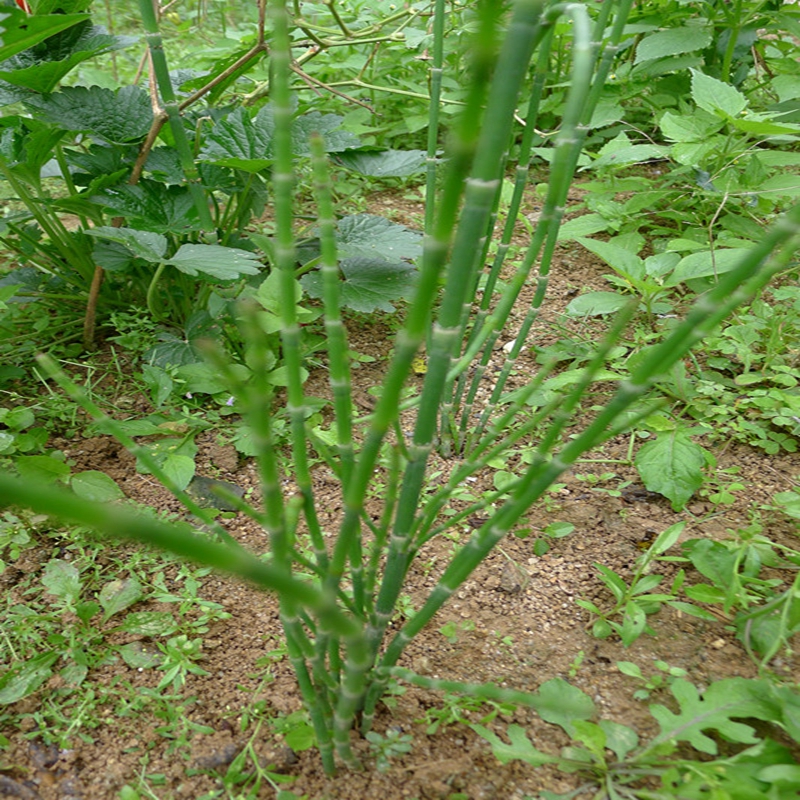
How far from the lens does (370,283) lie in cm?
137

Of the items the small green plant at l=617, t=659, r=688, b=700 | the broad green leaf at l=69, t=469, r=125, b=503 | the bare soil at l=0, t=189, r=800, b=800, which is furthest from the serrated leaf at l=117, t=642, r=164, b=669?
the small green plant at l=617, t=659, r=688, b=700

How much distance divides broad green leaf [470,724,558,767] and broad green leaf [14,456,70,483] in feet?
2.40

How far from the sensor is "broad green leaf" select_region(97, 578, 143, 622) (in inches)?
35.1

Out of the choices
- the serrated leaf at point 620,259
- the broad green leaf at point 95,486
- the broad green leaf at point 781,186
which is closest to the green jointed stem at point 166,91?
the broad green leaf at point 95,486

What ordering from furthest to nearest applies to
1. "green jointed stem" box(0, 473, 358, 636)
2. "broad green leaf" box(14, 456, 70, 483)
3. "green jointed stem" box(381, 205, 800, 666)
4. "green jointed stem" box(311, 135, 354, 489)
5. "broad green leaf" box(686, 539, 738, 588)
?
"broad green leaf" box(14, 456, 70, 483) < "broad green leaf" box(686, 539, 738, 588) < "green jointed stem" box(311, 135, 354, 489) < "green jointed stem" box(381, 205, 800, 666) < "green jointed stem" box(0, 473, 358, 636)

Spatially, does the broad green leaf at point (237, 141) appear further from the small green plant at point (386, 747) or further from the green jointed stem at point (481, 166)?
the small green plant at point (386, 747)

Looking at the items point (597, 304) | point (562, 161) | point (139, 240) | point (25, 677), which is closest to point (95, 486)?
point (25, 677)

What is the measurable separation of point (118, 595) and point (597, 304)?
1013mm

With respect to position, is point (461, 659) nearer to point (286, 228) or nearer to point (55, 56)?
point (286, 228)

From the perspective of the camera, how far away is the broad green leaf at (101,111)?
3.79 feet

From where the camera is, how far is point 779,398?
1137mm

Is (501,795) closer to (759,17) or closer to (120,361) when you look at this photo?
(120,361)

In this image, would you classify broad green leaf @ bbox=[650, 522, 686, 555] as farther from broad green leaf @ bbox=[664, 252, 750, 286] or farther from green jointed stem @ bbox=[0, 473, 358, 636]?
green jointed stem @ bbox=[0, 473, 358, 636]

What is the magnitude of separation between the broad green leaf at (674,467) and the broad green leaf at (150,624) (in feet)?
2.40
